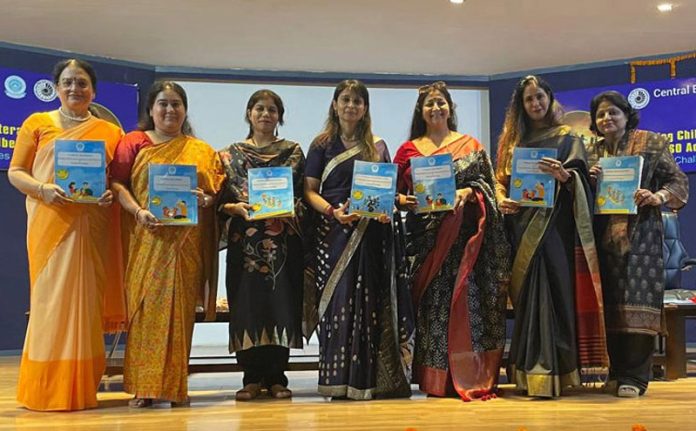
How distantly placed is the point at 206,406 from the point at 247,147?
118 centimetres

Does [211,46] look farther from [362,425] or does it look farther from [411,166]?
[362,425]

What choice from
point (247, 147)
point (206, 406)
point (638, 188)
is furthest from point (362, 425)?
point (638, 188)

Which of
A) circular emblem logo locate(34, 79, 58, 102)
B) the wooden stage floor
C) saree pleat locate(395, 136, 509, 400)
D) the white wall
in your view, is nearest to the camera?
the wooden stage floor

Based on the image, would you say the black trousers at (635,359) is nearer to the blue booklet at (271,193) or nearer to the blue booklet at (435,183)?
the blue booklet at (435,183)

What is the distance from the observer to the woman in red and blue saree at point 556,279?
341 centimetres

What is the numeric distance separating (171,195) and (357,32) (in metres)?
3.33

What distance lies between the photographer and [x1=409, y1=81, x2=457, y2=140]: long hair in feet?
11.8

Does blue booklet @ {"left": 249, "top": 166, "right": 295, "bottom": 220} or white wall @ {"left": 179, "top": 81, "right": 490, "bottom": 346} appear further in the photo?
white wall @ {"left": 179, "top": 81, "right": 490, "bottom": 346}

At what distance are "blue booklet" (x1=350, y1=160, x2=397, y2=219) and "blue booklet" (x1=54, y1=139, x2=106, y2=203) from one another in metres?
1.08

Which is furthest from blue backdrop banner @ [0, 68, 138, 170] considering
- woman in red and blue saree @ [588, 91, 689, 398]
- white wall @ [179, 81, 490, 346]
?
woman in red and blue saree @ [588, 91, 689, 398]

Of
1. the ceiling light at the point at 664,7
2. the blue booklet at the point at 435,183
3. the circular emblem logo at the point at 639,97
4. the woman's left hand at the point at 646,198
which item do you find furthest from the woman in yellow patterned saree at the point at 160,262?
the circular emblem logo at the point at 639,97

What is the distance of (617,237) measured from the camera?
3479 millimetres

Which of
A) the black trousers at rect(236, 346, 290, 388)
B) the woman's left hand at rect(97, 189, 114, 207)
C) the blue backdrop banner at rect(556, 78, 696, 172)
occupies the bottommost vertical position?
the black trousers at rect(236, 346, 290, 388)

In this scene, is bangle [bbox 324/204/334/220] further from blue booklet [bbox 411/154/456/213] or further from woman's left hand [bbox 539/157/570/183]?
woman's left hand [bbox 539/157/570/183]
